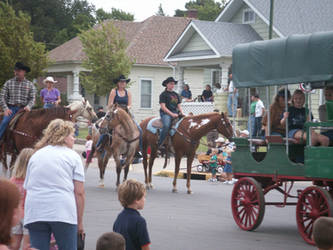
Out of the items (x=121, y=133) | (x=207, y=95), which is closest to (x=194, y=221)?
(x=121, y=133)

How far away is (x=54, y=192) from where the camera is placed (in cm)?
637

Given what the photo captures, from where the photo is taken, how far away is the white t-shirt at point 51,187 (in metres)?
6.32

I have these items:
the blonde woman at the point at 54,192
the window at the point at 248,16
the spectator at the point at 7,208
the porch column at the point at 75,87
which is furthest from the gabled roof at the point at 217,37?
the spectator at the point at 7,208

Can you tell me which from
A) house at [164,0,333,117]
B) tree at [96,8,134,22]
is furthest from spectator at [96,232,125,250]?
tree at [96,8,134,22]

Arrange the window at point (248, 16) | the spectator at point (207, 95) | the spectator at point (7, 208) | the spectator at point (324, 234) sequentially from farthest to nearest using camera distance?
the window at point (248, 16), the spectator at point (207, 95), the spectator at point (324, 234), the spectator at point (7, 208)

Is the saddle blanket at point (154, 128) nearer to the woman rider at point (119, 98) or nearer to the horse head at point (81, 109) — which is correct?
the woman rider at point (119, 98)

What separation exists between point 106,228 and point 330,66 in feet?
14.5

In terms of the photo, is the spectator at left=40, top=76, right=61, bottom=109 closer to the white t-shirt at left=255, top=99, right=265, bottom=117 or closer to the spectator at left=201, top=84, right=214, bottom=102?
the white t-shirt at left=255, top=99, right=265, bottom=117

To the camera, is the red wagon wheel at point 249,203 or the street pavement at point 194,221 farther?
the red wagon wheel at point 249,203

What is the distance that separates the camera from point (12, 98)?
49.4ft

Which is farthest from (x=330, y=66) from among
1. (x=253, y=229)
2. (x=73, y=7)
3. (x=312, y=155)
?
(x=73, y=7)

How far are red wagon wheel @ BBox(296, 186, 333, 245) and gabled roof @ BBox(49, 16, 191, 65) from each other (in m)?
35.8

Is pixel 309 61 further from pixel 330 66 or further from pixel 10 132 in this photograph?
pixel 10 132

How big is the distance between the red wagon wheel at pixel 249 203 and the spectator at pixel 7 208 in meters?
7.46
